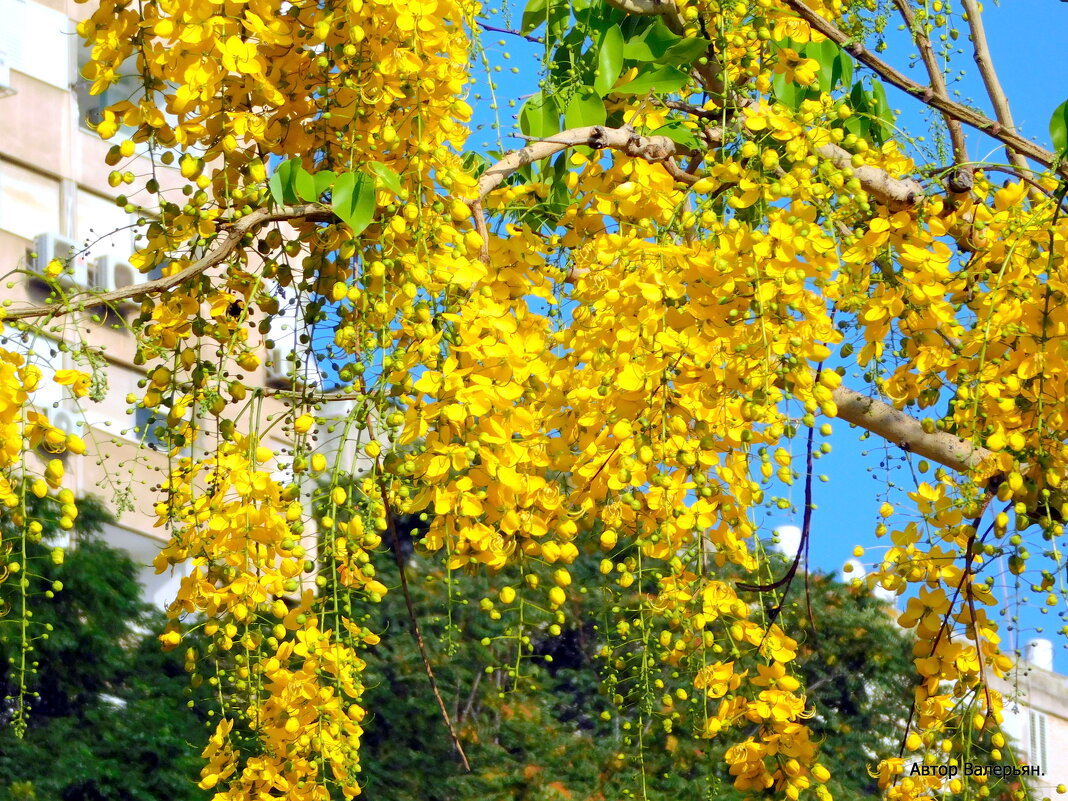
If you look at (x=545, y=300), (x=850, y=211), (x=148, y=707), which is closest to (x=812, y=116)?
(x=850, y=211)

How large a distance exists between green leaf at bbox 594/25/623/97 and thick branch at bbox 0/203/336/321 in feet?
1.77

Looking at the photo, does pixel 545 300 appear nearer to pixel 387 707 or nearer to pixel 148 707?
pixel 148 707

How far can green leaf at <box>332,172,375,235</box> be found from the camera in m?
1.62

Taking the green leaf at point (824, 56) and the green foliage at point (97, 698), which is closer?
the green leaf at point (824, 56)

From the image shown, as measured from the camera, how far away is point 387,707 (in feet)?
23.0

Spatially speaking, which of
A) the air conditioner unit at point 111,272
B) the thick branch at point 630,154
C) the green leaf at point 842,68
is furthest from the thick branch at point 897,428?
the air conditioner unit at point 111,272

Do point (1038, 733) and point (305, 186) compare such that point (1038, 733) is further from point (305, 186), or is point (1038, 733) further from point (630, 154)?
point (305, 186)

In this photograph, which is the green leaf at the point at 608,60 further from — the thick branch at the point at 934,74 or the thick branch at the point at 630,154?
the thick branch at the point at 934,74

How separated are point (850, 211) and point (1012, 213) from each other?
203 millimetres

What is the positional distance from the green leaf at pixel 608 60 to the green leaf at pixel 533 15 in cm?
51

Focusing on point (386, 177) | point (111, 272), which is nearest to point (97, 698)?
point (111, 272)

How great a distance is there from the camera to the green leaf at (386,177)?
5.29ft

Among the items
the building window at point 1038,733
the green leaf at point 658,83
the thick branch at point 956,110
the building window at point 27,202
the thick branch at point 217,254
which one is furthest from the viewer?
the building window at point 1038,733

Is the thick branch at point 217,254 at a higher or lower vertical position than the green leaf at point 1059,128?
lower
